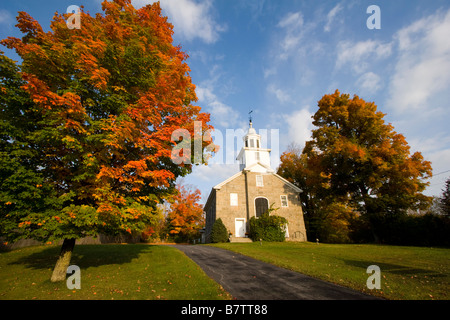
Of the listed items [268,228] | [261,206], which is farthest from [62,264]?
[261,206]

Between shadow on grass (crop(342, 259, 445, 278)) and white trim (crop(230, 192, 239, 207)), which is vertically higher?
white trim (crop(230, 192, 239, 207))

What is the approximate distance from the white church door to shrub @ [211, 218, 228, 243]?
5.82 feet

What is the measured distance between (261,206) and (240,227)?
3733 millimetres

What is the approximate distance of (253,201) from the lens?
25.2m

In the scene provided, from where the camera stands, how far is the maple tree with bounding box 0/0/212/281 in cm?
614

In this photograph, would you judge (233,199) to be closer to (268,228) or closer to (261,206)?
(261,206)

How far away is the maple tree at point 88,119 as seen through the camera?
614cm

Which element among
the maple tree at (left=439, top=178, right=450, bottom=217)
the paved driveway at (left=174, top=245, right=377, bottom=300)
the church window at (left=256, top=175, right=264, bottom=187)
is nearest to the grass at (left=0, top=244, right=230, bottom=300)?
the paved driveway at (left=174, top=245, right=377, bottom=300)

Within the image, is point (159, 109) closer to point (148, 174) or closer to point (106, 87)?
A: point (106, 87)

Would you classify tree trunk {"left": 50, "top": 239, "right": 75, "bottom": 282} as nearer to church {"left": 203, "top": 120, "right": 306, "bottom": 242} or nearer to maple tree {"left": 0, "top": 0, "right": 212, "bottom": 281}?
maple tree {"left": 0, "top": 0, "right": 212, "bottom": 281}

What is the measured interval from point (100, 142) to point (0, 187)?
295 centimetres

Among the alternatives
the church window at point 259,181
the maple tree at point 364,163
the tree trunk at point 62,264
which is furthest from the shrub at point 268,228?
the tree trunk at point 62,264

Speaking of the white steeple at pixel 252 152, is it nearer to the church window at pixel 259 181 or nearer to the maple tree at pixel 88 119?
the church window at pixel 259 181
